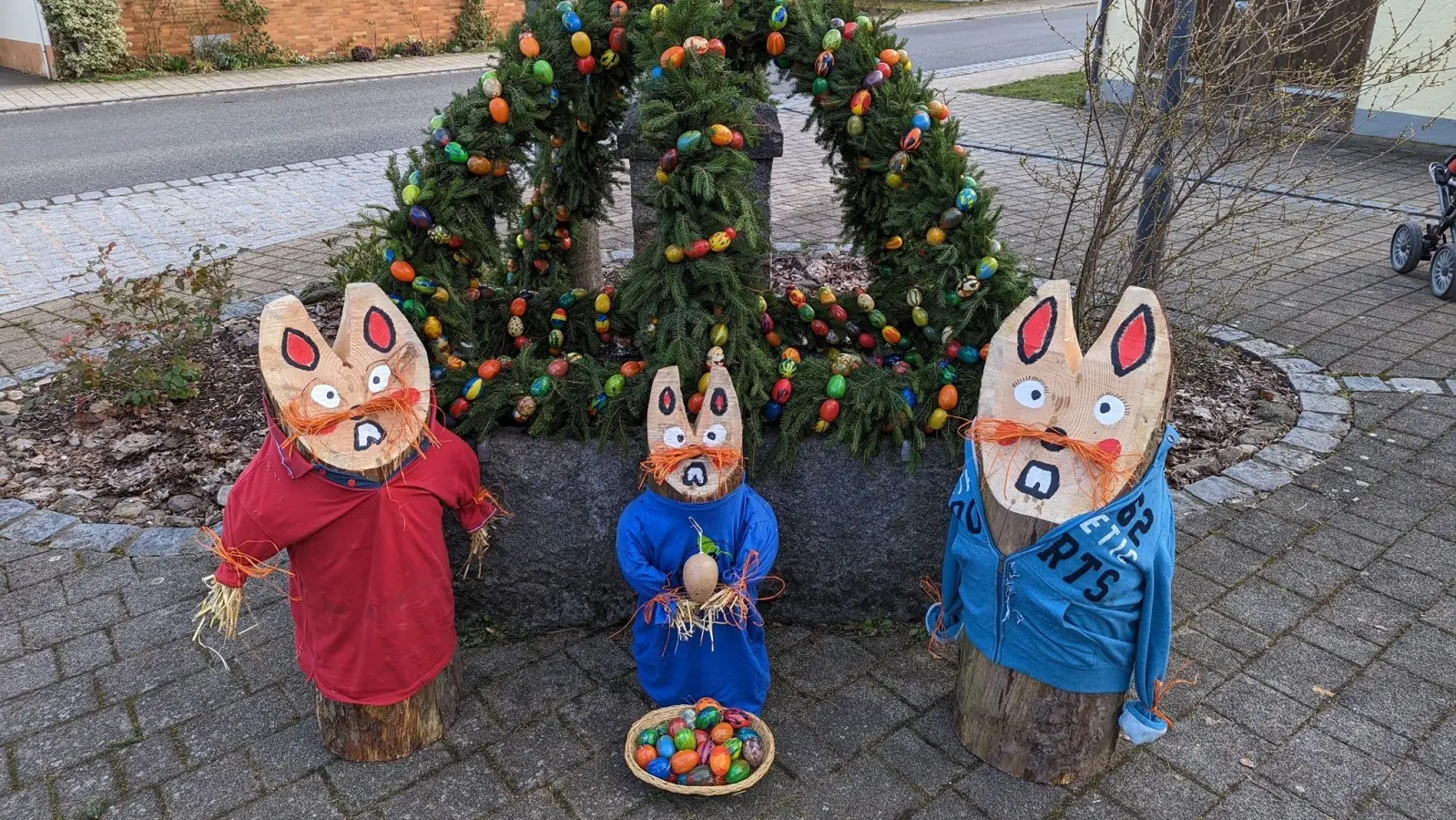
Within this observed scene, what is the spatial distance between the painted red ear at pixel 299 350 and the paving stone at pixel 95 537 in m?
2.01

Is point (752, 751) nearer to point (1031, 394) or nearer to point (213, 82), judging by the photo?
point (1031, 394)

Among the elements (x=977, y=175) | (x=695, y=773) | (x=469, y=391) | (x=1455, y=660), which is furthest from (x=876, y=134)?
(x=1455, y=660)

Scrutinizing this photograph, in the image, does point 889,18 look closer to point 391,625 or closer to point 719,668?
point 719,668

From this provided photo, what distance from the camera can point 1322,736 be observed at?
10.9 ft

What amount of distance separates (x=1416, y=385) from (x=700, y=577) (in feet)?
16.1

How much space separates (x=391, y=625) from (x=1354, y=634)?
3.45m

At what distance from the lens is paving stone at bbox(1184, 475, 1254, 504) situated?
4699 mm

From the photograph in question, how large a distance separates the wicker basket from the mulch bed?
8.14ft

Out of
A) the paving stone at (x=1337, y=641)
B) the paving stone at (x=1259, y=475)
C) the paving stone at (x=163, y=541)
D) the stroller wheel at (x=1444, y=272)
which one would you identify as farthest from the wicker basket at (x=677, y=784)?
the stroller wheel at (x=1444, y=272)

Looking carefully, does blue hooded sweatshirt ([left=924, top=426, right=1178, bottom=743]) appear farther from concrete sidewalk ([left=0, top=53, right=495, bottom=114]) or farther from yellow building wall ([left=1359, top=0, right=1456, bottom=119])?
concrete sidewalk ([left=0, top=53, right=495, bottom=114])

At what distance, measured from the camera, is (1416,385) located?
19.0 ft

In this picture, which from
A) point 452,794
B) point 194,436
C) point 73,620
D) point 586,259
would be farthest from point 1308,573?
point 194,436

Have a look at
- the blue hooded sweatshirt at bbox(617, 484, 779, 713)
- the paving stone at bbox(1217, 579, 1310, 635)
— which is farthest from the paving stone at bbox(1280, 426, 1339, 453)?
the blue hooded sweatshirt at bbox(617, 484, 779, 713)

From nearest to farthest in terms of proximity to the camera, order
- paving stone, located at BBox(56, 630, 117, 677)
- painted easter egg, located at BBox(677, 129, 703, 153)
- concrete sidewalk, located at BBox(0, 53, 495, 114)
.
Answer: painted easter egg, located at BBox(677, 129, 703, 153) < paving stone, located at BBox(56, 630, 117, 677) < concrete sidewalk, located at BBox(0, 53, 495, 114)
